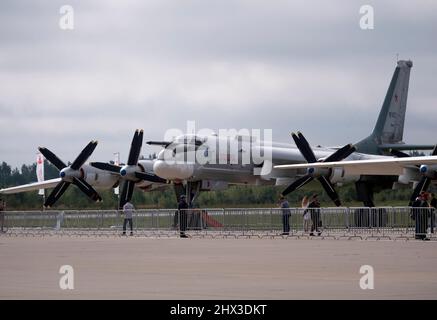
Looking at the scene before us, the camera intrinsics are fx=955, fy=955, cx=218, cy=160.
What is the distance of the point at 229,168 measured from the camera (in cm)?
3881

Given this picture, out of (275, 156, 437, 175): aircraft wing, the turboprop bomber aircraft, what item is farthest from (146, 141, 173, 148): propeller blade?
(275, 156, 437, 175): aircraft wing

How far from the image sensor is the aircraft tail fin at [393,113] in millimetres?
44625

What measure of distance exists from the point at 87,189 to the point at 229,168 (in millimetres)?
6392

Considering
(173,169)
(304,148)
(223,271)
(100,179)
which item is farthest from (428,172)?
(223,271)

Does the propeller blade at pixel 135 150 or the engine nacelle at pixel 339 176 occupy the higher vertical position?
the propeller blade at pixel 135 150

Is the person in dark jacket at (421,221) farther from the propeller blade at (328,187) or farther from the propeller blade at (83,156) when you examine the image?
the propeller blade at (83,156)

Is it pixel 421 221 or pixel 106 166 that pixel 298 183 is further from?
pixel 421 221

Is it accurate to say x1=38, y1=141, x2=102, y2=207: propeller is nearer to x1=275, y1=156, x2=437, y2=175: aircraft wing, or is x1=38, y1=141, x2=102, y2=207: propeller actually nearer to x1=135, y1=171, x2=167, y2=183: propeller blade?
x1=135, y1=171, x2=167, y2=183: propeller blade

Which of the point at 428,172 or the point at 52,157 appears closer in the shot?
the point at 428,172

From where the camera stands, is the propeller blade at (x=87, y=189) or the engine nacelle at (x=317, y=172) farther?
the propeller blade at (x=87, y=189)

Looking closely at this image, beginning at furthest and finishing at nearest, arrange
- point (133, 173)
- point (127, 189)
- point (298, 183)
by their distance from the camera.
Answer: point (133, 173)
point (127, 189)
point (298, 183)

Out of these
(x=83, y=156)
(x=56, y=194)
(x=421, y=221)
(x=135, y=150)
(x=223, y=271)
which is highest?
(x=135, y=150)

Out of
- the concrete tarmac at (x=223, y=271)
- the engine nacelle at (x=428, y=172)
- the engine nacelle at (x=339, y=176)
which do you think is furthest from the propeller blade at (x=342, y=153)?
the concrete tarmac at (x=223, y=271)
